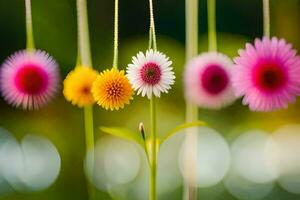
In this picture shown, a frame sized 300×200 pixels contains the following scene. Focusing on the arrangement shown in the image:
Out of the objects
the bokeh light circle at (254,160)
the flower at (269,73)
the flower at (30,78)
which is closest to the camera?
the flower at (269,73)

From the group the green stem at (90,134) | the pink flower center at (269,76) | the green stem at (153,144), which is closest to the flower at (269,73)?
the pink flower center at (269,76)

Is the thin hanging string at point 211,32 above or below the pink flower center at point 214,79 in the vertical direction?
above

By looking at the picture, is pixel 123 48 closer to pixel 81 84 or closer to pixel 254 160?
pixel 81 84

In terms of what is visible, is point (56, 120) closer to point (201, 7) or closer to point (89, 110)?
point (89, 110)

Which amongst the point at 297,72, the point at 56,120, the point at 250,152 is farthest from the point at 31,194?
the point at 297,72

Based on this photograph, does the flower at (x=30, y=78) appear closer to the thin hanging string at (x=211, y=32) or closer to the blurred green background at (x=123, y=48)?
the blurred green background at (x=123, y=48)

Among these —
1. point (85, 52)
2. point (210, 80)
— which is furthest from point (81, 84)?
point (210, 80)
